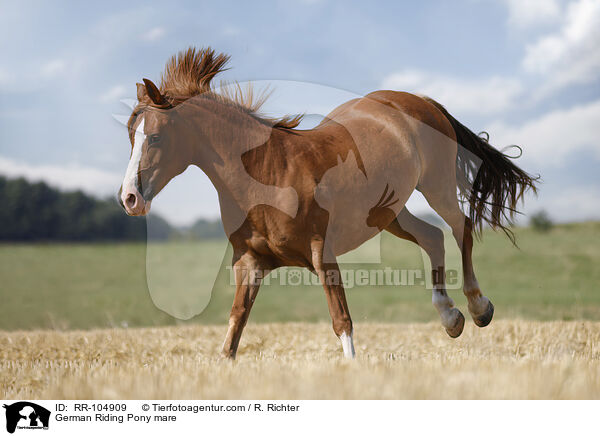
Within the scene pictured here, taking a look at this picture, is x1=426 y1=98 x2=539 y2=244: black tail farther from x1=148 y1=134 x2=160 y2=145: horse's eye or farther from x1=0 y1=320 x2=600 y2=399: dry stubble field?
x1=148 y1=134 x2=160 y2=145: horse's eye

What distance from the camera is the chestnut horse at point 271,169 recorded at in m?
3.50

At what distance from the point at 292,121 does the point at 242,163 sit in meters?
0.61

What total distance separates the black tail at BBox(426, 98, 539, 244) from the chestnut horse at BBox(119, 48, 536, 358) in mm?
931

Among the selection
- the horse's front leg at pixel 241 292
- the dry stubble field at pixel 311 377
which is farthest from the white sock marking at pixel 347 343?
the horse's front leg at pixel 241 292

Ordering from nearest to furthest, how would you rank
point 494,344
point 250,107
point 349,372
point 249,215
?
point 349,372, point 249,215, point 250,107, point 494,344

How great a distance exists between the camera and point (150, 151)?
3.42 meters

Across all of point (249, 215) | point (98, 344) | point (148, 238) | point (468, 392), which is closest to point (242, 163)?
point (249, 215)

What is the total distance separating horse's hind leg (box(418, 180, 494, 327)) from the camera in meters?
4.69

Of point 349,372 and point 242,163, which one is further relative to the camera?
point 242,163

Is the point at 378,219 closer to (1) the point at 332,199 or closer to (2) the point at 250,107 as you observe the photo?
(1) the point at 332,199

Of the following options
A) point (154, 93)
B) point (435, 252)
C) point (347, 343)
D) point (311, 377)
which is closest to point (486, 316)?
point (435, 252)

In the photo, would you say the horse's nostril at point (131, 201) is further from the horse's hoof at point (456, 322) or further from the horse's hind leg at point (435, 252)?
the horse's hoof at point (456, 322)

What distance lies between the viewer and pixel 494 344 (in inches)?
199
